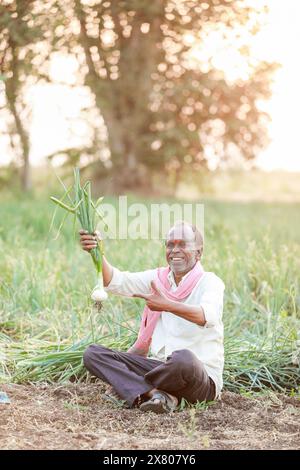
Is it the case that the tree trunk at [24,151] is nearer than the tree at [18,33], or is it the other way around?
the tree at [18,33]

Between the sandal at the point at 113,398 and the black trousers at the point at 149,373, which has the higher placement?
the black trousers at the point at 149,373

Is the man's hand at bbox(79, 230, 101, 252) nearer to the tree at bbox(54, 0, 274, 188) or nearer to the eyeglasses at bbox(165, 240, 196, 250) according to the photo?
the eyeglasses at bbox(165, 240, 196, 250)

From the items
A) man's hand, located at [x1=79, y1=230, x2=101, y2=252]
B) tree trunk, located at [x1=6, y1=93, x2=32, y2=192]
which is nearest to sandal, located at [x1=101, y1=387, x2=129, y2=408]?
man's hand, located at [x1=79, y1=230, x2=101, y2=252]

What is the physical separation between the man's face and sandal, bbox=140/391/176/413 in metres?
0.61

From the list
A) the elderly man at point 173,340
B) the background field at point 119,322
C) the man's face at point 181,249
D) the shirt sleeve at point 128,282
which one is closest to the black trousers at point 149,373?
the elderly man at point 173,340

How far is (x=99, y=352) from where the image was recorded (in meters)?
4.27

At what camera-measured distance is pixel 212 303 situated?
155 inches

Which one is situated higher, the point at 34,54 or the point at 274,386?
the point at 34,54

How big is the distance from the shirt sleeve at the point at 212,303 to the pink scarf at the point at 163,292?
Answer: 9cm

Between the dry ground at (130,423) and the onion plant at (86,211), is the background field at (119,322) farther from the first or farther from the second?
the onion plant at (86,211)

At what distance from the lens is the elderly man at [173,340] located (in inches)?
155

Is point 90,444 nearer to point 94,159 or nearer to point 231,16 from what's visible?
point 231,16

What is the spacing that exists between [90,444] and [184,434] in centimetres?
44
